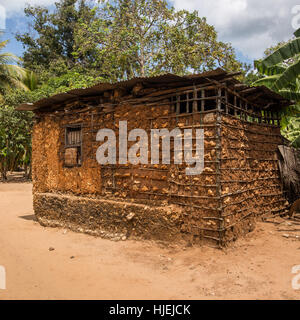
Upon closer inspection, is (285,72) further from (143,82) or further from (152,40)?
(152,40)

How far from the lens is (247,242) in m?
5.58

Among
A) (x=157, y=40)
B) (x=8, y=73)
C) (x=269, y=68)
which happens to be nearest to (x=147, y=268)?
(x=269, y=68)

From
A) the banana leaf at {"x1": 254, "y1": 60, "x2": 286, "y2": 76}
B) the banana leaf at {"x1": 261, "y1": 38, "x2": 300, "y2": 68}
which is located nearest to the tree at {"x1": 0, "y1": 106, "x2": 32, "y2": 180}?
the banana leaf at {"x1": 254, "y1": 60, "x2": 286, "y2": 76}

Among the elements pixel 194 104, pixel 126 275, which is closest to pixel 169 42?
pixel 194 104

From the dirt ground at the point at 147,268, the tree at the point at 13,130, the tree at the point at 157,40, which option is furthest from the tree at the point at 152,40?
the dirt ground at the point at 147,268

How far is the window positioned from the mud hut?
0.03m

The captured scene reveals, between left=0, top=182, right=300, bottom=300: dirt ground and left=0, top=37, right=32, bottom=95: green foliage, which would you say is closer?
left=0, top=182, right=300, bottom=300: dirt ground

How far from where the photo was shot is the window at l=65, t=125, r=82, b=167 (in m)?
7.46

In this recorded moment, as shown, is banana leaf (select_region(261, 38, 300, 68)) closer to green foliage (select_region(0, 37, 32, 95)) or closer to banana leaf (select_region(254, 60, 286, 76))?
banana leaf (select_region(254, 60, 286, 76))

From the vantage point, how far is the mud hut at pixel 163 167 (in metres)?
5.29

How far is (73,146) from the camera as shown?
756 centimetres

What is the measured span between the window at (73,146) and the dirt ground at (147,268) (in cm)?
195
